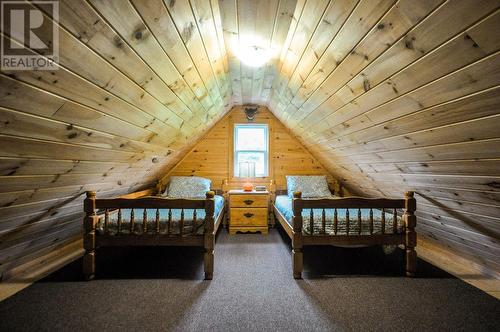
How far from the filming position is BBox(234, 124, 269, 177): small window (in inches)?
149

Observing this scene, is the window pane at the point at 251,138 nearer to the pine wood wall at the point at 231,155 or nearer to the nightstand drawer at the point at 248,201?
the pine wood wall at the point at 231,155

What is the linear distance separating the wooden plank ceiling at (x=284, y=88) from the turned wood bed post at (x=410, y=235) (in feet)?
0.44

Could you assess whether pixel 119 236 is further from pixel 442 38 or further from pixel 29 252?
pixel 442 38

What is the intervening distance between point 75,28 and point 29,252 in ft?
6.98

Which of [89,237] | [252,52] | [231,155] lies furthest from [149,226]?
[231,155]

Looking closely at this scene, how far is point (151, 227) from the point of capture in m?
1.94

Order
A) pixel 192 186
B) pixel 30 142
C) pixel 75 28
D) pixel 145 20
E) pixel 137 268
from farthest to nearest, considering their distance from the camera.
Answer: pixel 192 186, pixel 137 268, pixel 30 142, pixel 145 20, pixel 75 28

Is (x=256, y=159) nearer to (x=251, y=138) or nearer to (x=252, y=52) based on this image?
(x=251, y=138)

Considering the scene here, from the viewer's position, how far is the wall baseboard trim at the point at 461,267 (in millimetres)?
1748

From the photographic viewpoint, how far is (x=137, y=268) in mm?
2033

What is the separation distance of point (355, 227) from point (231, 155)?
2276 millimetres

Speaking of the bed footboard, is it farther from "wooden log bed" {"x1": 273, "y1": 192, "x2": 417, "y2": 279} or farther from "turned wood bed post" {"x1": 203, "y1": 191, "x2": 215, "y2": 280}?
"turned wood bed post" {"x1": 203, "y1": 191, "x2": 215, "y2": 280}

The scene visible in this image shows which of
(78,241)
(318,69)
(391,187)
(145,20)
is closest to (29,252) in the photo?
(78,241)

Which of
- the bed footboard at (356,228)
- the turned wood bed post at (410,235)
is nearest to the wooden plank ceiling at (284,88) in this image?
the turned wood bed post at (410,235)
